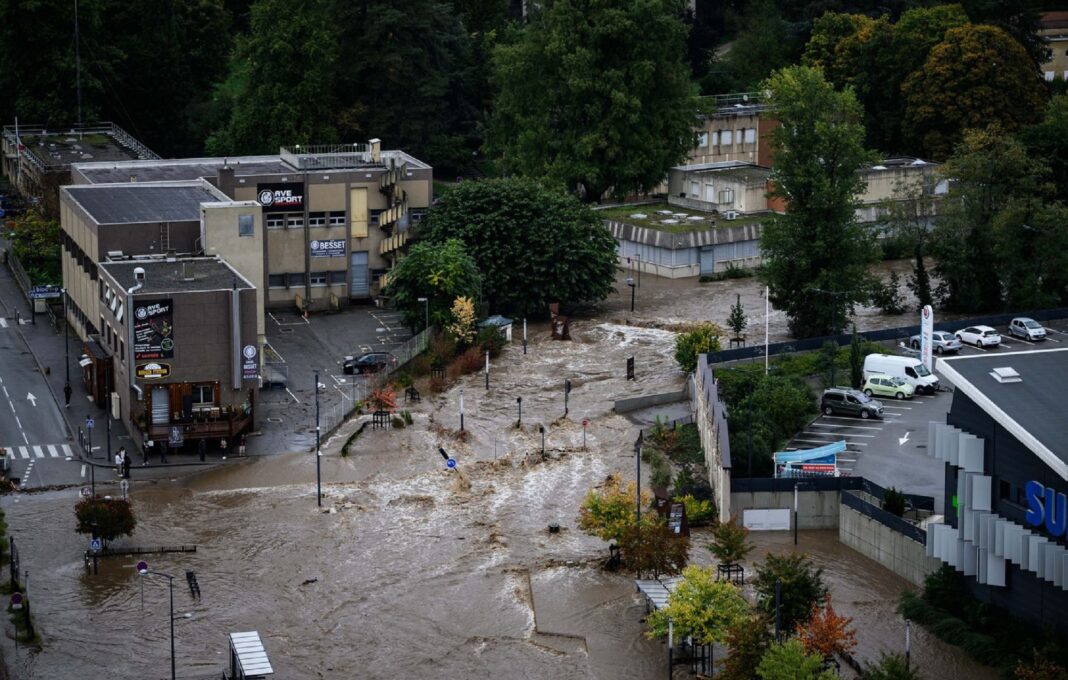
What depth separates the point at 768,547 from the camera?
2894 inches

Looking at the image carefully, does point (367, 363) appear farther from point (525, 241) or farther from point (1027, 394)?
point (1027, 394)

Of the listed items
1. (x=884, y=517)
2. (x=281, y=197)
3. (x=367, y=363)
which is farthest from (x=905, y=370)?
(x=281, y=197)

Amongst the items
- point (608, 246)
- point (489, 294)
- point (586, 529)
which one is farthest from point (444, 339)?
point (586, 529)

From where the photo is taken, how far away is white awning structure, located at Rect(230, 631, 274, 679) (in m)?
60.5

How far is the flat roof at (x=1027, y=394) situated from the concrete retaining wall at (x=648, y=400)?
80.9 ft

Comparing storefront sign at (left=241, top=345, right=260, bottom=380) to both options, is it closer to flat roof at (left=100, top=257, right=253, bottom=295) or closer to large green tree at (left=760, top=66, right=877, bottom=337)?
flat roof at (left=100, top=257, right=253, bottom=295)

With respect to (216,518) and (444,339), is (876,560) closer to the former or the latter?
(216,518)

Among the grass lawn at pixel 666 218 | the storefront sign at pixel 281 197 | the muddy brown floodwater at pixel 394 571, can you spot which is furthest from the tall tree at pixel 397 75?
the muddy brown floodwater at pixel 394 571

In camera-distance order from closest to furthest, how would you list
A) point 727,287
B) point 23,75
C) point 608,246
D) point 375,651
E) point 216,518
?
point 375,651, point 216,518, point 608,246, point 727,287, point 23,75

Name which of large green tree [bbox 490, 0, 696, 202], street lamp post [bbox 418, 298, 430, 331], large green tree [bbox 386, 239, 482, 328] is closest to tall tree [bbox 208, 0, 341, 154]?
large green tree [bbox 490, 0, 696, 202]

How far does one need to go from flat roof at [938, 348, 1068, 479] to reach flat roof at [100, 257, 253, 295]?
33198 millimetres

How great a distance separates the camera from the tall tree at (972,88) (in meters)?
132

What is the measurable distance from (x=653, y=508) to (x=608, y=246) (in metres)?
34.1

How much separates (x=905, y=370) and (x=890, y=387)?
3.59ft
